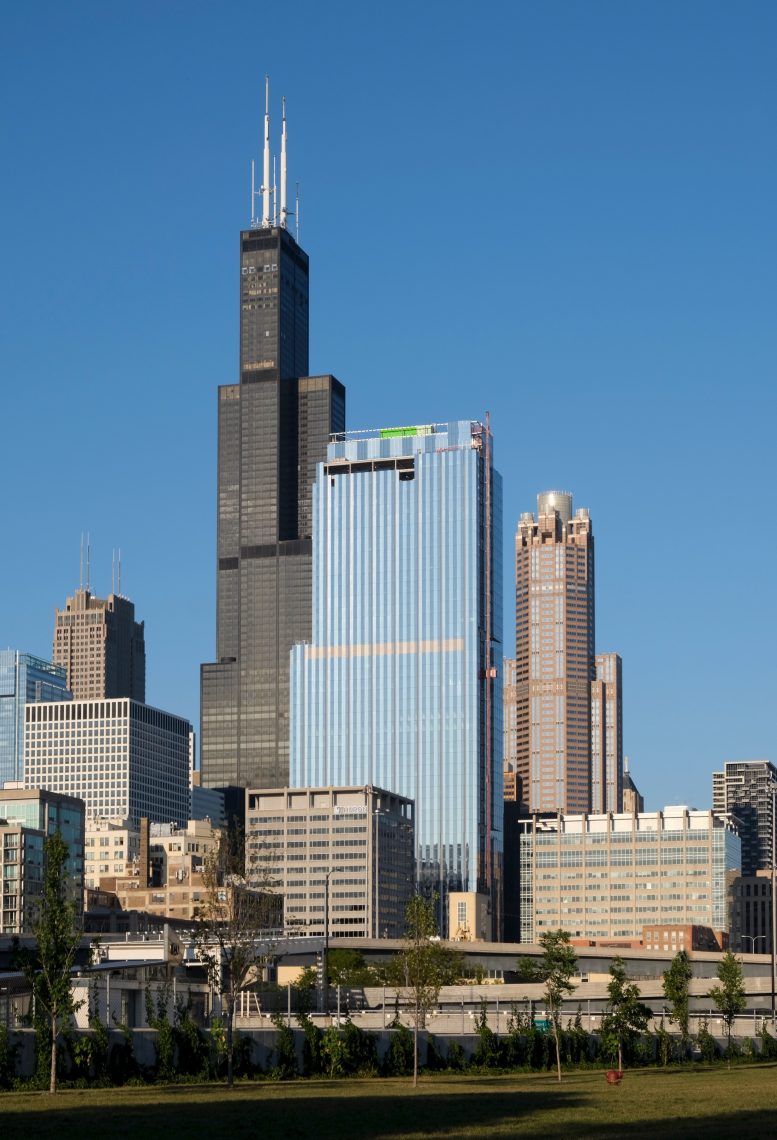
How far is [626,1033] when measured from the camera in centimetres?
10456

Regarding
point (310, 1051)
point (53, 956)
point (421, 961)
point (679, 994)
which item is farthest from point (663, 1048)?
point (53, 956)

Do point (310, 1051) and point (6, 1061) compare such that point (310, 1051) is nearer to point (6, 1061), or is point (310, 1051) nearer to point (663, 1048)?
point (6, 1061)

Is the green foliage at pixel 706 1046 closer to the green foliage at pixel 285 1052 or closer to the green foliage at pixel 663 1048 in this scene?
the green foliage at pixel 663 1048

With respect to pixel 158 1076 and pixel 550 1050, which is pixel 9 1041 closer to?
pixel 158 1076

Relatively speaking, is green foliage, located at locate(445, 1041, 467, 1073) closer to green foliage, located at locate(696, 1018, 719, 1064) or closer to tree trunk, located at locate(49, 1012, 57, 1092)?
green foliage, located at locate(696, 1018, 719, 1064)

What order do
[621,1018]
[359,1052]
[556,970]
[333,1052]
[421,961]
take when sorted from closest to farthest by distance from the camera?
[333,1052] → [359,1052] → [421,961] → [621,1018] → [556,970]

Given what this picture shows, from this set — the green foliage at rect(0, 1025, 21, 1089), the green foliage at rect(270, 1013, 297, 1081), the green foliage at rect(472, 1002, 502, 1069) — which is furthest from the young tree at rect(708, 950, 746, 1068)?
the green foliage at rect(0, 1025, 21, 1089)

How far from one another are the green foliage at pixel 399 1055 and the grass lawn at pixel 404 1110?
24.3ft

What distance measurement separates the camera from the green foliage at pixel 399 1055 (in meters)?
92.2

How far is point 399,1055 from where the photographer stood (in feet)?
306

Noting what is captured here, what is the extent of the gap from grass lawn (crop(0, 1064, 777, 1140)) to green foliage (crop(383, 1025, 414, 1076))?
7.41m

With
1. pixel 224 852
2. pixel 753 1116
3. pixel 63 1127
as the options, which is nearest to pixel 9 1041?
pixel 63 1127

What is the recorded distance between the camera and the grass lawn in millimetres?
55844

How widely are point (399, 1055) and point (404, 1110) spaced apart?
1150 inches
